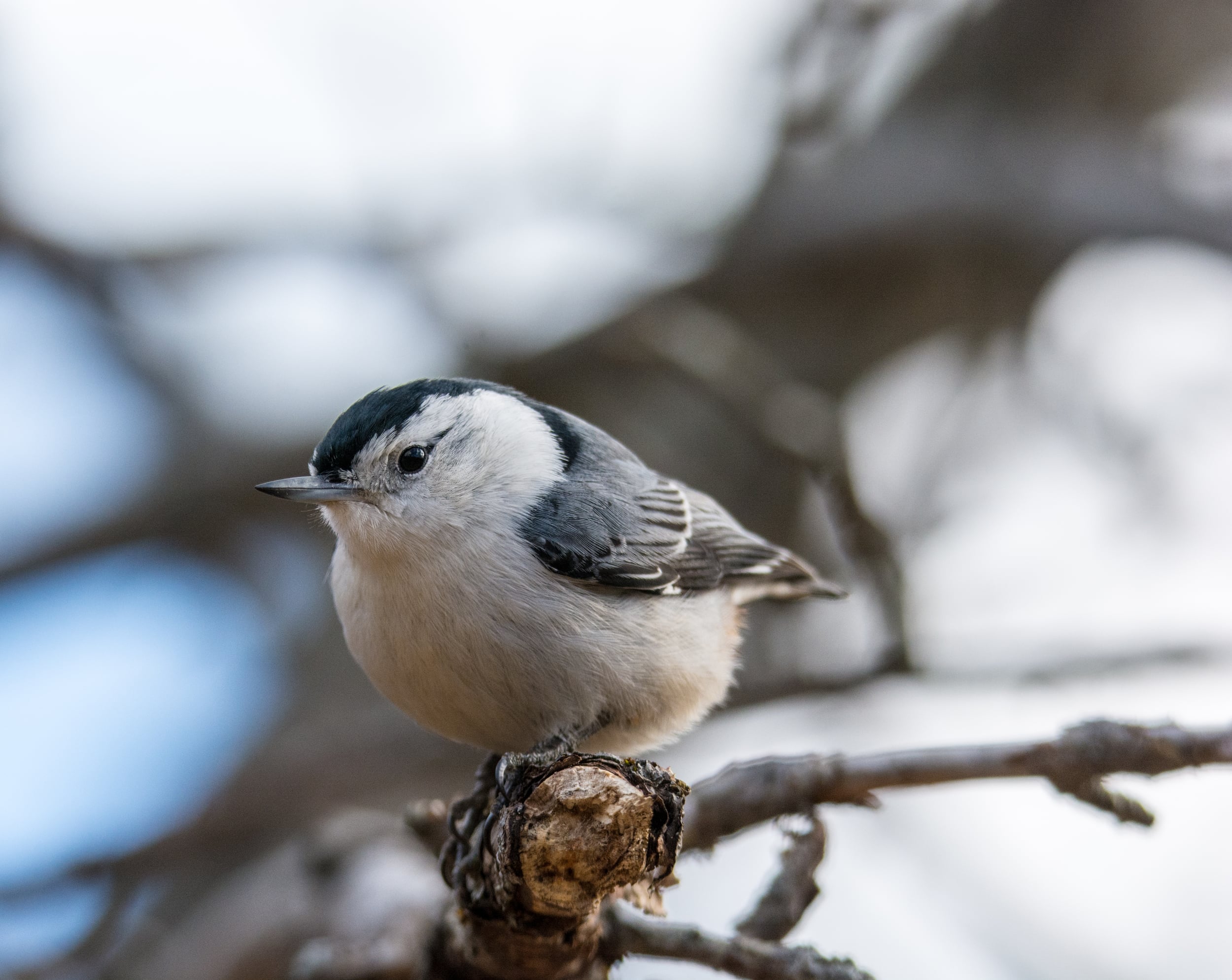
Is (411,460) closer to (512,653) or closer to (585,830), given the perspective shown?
(512,653)

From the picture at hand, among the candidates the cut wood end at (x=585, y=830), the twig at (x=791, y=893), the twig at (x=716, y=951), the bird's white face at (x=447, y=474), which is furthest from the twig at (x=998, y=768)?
the bird's white face at (x=447, y=474)

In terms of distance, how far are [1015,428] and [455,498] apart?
2.54 m

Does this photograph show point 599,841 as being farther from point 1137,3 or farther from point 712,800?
point 1137,3

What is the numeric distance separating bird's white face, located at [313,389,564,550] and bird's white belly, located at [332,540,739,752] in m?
0.07

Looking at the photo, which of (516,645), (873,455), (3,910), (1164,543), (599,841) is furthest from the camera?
(873,455)

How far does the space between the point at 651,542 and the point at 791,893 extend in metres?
0.53

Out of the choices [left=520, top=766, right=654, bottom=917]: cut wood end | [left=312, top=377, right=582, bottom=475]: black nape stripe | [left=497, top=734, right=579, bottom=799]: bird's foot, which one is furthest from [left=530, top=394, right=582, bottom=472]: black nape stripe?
[left=520, top=766, right=654, bottom=917]: cut wood end

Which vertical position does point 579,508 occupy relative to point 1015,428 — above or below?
above

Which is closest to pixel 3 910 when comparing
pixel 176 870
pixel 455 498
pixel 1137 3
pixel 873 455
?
pixel 176 870

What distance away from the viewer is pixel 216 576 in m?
3.31

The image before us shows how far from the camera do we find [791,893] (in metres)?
1.41

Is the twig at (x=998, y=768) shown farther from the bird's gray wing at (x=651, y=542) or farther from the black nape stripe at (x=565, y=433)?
the black nape stripe at (x=565, y=433)

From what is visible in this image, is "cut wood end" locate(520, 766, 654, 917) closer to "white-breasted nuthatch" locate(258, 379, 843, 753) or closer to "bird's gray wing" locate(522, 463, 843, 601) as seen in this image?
"white-breasted nuthatch" locate(258, 379, 843, 753)

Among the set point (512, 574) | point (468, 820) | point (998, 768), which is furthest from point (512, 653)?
point (998, 768)
